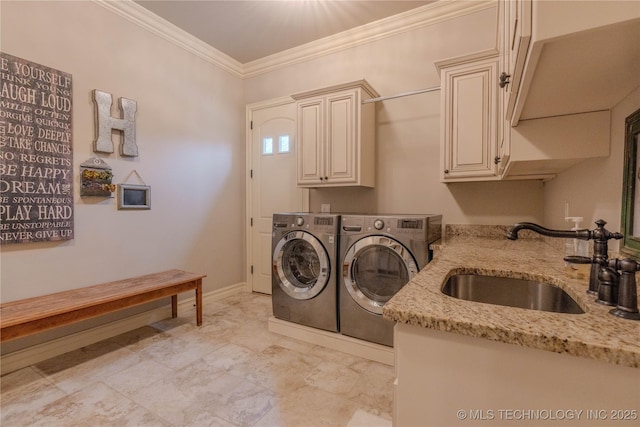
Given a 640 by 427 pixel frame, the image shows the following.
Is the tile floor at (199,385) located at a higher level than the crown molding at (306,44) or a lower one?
lower

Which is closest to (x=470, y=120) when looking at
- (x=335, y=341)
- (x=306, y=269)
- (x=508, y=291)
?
(x=508, y=291)

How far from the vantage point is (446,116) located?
87.4 inches

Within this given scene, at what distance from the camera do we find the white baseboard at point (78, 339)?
196 centimetres

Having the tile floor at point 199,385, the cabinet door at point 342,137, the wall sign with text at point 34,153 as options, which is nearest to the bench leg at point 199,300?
the tile floor at point 199,385

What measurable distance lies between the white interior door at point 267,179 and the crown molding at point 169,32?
58 cm

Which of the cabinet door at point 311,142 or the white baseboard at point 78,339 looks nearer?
the white baseboard at point 78,339

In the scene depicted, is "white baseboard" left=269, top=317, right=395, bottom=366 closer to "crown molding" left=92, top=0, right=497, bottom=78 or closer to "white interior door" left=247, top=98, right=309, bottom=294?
"white interior door" left=247, top=98, right=309, bottom=294

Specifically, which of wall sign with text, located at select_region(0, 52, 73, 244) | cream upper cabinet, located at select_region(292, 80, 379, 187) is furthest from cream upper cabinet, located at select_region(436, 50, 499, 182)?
wall sign with text, located at select_region(0, 52, 73, 244)

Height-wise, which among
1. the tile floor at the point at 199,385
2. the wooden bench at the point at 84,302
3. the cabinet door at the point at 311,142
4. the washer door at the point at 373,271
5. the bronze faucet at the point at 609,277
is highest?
the cabinet door at the point at 311,142

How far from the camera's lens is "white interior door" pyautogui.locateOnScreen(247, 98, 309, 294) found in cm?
344

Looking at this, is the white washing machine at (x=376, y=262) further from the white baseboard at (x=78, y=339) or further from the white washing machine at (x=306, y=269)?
the white baseboard at (x=78, y=339)

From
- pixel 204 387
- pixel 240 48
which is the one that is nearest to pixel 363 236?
pixel 204 387

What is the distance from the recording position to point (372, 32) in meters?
2.92

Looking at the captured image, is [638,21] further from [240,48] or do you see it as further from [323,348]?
[240,48]
